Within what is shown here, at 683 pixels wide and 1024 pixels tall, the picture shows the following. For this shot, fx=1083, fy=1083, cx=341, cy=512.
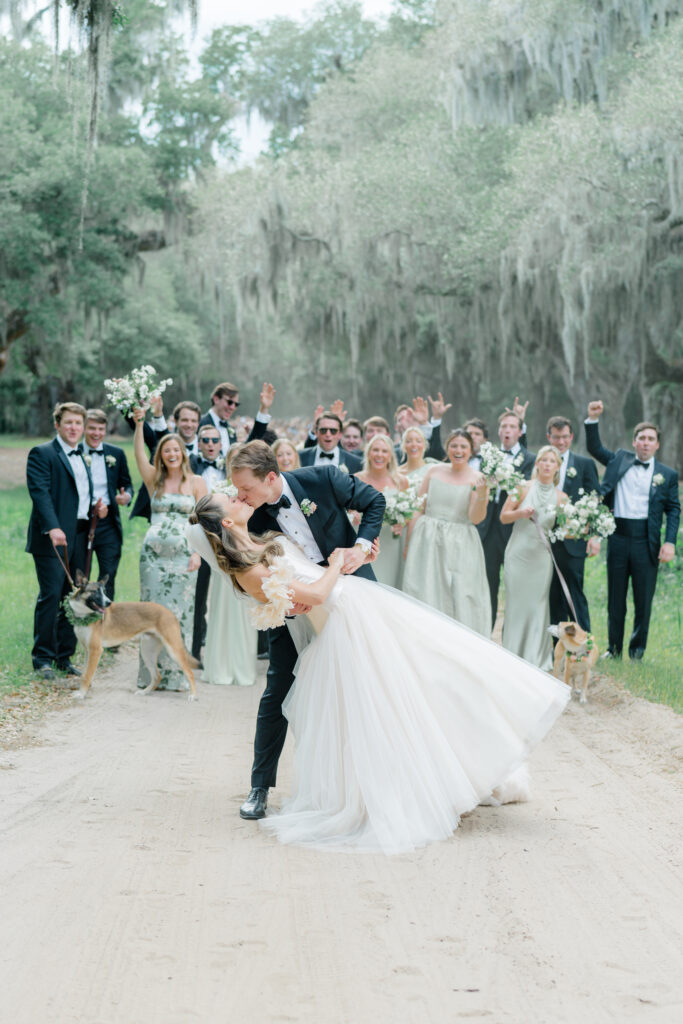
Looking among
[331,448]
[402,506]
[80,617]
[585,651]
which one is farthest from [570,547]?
[80,617]

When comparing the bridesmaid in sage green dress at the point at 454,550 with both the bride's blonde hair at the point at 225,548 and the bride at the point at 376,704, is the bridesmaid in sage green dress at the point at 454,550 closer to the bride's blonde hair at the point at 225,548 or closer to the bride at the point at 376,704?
the bride at the point at 376,704

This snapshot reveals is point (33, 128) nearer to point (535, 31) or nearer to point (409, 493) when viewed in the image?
point (535, 31)

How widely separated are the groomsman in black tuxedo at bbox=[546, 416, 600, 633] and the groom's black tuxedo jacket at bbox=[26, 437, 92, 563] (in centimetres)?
400

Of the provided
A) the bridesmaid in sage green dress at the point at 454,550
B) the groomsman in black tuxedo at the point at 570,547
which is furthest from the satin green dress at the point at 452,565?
the groomsman in black tuxedo at the point at 570,547

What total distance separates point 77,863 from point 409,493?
15.2ft

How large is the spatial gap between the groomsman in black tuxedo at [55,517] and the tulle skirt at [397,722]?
3.80m

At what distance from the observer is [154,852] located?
15.2ft

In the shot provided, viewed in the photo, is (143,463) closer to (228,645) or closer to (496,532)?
(228,645)

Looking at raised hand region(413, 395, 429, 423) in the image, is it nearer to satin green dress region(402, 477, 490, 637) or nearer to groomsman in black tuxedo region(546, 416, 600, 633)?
groomsman in black tuxedo region(546, 416, 600, 633)

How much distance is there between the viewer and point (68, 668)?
8.71m

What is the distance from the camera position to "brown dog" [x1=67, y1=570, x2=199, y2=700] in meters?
7.92

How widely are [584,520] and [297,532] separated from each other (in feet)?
13.6

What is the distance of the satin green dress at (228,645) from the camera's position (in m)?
8.73

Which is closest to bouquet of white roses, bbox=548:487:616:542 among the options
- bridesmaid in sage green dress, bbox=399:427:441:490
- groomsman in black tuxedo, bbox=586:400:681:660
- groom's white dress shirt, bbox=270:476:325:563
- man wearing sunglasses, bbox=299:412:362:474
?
groomsman in black tuxedo, bbox=586:400:681:660
